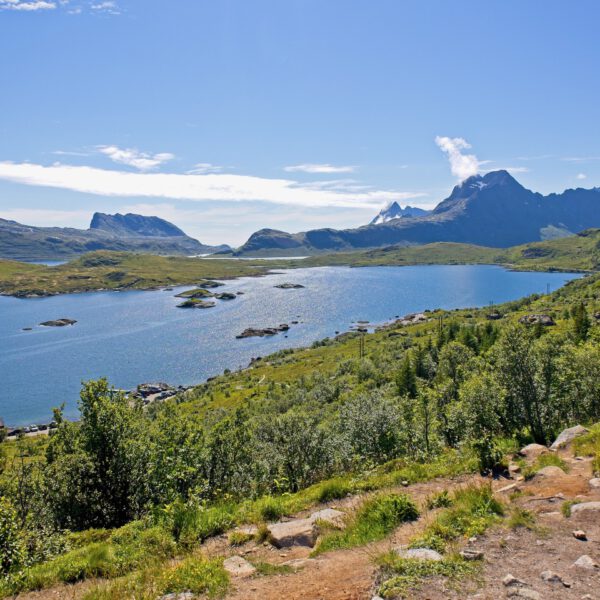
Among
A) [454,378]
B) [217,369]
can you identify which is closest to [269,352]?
[217,369]

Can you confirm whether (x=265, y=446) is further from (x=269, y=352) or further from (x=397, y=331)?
(x=397, y=331)

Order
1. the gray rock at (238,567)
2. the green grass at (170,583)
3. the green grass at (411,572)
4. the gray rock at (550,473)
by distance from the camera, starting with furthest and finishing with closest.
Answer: the gray rock at (550,473)
the gray rock at (238,567)
the green grass at (170,583)
the green grass at (411,572)

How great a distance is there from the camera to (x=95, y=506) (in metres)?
25.7

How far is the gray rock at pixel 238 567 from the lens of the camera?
12.8 m

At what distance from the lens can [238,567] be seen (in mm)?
13211

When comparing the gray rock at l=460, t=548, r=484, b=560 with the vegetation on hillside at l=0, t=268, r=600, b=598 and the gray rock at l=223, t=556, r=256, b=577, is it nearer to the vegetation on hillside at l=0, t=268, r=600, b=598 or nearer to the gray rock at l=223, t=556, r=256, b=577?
the vegetation on hillside at l=0, t=268, r=600, b=598

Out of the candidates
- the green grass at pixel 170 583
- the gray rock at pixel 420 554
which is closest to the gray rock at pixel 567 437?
the gray rock at pixel 420 554

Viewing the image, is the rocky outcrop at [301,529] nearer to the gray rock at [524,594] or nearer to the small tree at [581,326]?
the gray rock at [524,594]

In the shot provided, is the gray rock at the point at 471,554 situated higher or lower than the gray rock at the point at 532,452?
higher

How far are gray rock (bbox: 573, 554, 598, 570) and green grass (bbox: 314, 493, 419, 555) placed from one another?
5.17 meters

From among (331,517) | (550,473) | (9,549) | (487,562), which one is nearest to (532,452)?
(550,473)

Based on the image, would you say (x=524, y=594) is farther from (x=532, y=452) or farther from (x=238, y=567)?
(x=532, y=452)

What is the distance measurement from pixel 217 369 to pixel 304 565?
16530 centimetres

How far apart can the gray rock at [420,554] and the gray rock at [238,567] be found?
4.50 m
